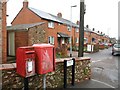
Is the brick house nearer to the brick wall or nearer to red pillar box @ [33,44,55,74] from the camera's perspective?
the brick wall

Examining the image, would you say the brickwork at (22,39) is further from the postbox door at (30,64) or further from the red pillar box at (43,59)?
the postbox door at (30,64)

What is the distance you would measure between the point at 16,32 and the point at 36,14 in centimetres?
1015

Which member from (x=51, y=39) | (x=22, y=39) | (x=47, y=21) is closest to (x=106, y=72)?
(x=22, y=39)

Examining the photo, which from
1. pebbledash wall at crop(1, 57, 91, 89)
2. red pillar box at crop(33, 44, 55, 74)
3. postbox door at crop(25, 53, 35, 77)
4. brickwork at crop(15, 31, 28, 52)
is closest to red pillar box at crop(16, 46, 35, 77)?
postbox door at crop(25, 53, 35, 77)

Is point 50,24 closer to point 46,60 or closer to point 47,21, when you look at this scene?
point 47,21

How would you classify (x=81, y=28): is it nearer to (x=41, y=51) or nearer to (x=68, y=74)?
(x=68, y=74)

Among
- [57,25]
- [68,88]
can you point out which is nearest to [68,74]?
[68,88]

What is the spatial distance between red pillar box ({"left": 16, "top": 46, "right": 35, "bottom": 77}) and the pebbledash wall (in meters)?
0.62

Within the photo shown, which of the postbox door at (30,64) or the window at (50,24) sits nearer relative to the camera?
the postbox door at (30,64)

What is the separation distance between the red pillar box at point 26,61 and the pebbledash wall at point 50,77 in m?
0.62

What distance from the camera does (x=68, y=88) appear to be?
6352 millimetres

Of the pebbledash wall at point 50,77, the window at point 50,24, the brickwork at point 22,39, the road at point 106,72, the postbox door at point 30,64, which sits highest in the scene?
the window at point 50,24

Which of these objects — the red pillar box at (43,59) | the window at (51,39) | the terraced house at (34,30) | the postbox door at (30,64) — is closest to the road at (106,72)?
the red pillar box at (43,59)

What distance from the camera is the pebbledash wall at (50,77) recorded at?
197 inches
